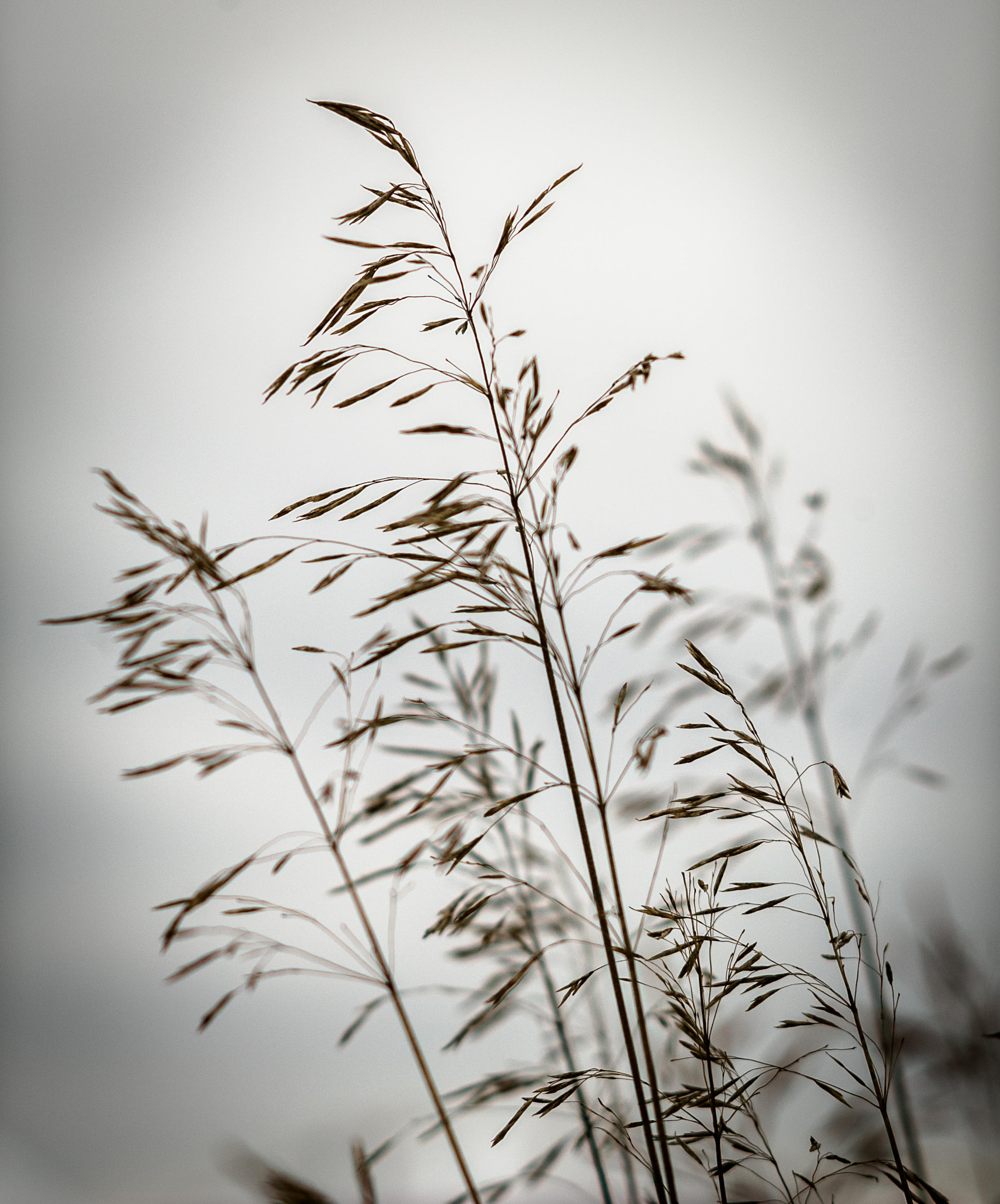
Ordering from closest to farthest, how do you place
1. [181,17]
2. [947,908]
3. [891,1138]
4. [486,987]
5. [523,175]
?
[891,1138] < [486,987] < [947,908] < [523,175] < [181,17]

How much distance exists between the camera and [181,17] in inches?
60.6

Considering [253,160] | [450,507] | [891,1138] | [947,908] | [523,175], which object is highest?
[253,160]

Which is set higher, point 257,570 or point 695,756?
point 257,570

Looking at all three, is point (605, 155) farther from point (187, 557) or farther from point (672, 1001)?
point (672, 1001)

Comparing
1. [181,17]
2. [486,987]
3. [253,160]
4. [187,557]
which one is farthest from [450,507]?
[181,17]

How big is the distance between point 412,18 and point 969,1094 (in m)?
2.09

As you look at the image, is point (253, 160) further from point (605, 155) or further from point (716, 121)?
point (716, 121)

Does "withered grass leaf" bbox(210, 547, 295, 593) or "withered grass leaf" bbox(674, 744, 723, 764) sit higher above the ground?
"withered grass leaf" bbox(210, 547, 295, 593)

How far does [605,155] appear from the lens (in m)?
1.44

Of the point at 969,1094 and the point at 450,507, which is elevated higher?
the point at 450,507

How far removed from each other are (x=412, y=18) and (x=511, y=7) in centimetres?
21

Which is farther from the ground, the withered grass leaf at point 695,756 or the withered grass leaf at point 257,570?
the withered grass leaf at point 257,570

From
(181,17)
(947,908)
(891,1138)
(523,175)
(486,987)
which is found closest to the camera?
(891,1138)

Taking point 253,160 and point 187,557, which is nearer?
point 187,557
